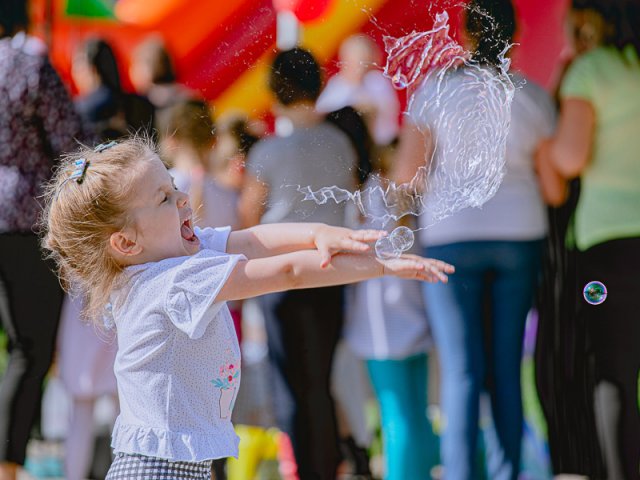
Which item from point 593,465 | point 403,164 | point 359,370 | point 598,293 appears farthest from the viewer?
point 359,370

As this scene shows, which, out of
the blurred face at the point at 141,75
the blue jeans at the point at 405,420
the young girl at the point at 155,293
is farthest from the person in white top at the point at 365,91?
the blurred face at the point at 141,75

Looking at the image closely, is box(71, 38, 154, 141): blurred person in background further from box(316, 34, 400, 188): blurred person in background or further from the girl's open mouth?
the girl's open mouth

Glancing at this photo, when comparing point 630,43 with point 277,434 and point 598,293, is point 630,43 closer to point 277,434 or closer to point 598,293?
point 598,293

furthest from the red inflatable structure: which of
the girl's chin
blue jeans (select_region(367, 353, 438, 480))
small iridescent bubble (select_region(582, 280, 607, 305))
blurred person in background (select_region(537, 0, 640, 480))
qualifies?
blue jeans (select_region(367, 353, 438, 480))

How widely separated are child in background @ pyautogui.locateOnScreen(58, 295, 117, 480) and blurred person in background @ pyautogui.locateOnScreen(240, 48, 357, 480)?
1.99 feet

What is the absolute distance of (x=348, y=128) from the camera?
222 cm

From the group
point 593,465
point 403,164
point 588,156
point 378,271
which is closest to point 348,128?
point 403,164

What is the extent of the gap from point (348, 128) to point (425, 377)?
3.65 ft

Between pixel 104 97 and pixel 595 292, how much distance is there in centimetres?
163

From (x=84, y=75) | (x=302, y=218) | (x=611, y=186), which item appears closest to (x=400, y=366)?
(x=611, y=186)

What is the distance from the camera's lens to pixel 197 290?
6.19ft

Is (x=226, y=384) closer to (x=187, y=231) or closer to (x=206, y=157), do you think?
(x=187, y=231)

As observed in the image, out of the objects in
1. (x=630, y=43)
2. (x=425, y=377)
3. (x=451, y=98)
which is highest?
(x=630, y=43)

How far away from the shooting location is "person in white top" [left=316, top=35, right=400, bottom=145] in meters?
2.13
